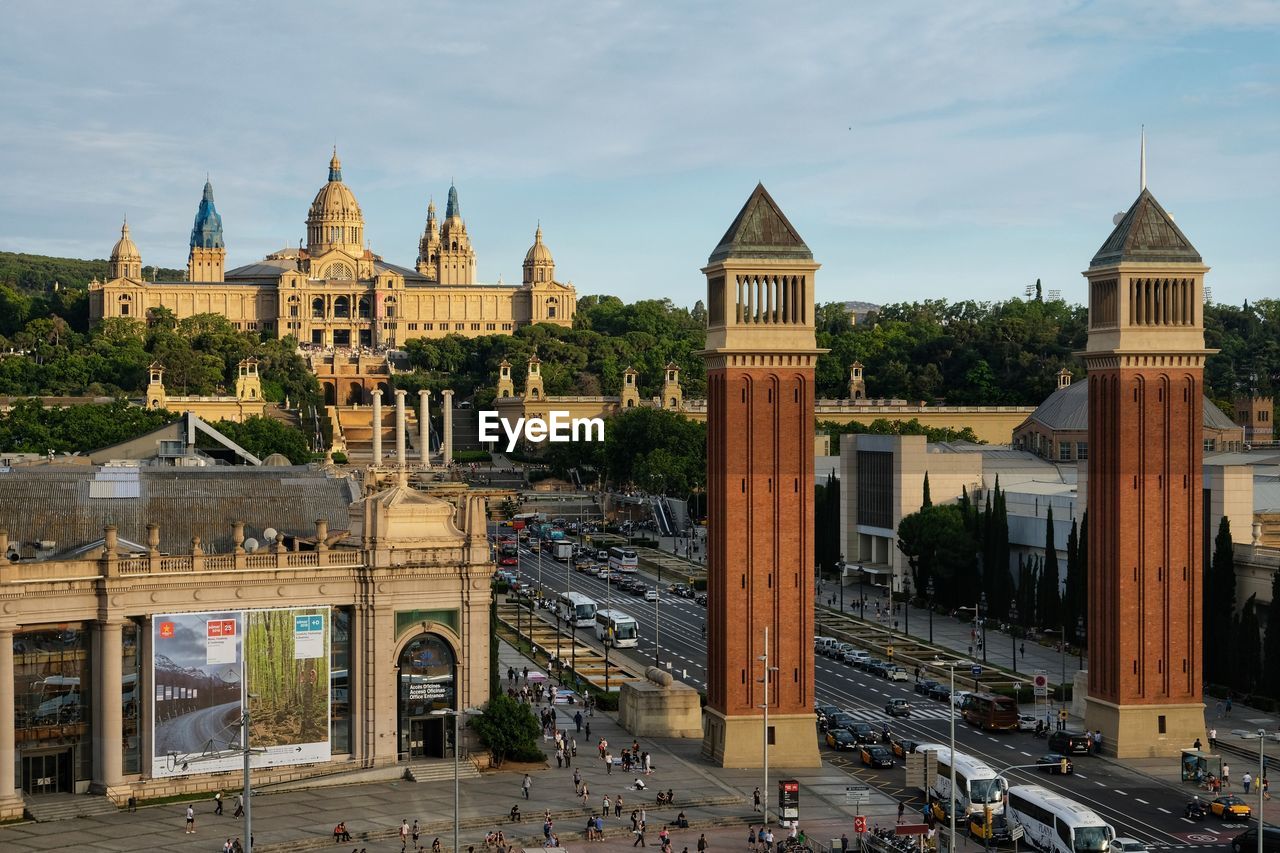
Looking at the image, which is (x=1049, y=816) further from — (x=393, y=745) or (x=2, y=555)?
(x=2, y=555)

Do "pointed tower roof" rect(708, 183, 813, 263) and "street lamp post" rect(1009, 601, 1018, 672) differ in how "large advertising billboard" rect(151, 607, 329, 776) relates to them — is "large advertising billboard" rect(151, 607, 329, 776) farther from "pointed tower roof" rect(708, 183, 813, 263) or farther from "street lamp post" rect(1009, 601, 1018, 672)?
"street lamp post" rect(1009, 601, 1018, 672)

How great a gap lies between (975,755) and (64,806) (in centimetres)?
3709

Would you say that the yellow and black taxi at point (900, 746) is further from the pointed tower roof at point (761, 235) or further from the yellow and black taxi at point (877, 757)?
the pointed tower roof at point (761, 235)

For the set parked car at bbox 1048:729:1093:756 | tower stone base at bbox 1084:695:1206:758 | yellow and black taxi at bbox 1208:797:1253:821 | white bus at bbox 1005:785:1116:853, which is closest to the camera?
white bus at bbox 1005:785:1116:853

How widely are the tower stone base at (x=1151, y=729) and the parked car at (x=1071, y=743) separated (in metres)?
1.31

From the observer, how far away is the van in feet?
218

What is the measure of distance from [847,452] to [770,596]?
210 feet

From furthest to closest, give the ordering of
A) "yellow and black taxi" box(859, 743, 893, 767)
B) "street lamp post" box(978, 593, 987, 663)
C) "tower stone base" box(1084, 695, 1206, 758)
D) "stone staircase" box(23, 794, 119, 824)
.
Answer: "street lamp post" box(978, 593, 987, 663) → "tower stone base" box(1084, 695, 1206, 758) → "yellow and black taxi" box(859, 743, 893, 767) → "stone staircase" box(23, 794, 119, 824)

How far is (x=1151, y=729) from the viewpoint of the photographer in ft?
282

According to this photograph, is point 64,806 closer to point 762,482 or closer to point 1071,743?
point 762,482

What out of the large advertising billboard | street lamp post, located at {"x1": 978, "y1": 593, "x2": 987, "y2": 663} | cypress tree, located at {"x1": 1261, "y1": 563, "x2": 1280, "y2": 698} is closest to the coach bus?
cypress tree, located at {"x1": 1261, "y1": 563, "x2": 1280, "y2": 698}

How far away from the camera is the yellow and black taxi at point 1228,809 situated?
239 ft

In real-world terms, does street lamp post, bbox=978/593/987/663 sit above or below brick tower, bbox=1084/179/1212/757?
below

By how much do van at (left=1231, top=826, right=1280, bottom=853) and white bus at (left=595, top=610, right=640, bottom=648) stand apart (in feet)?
176
